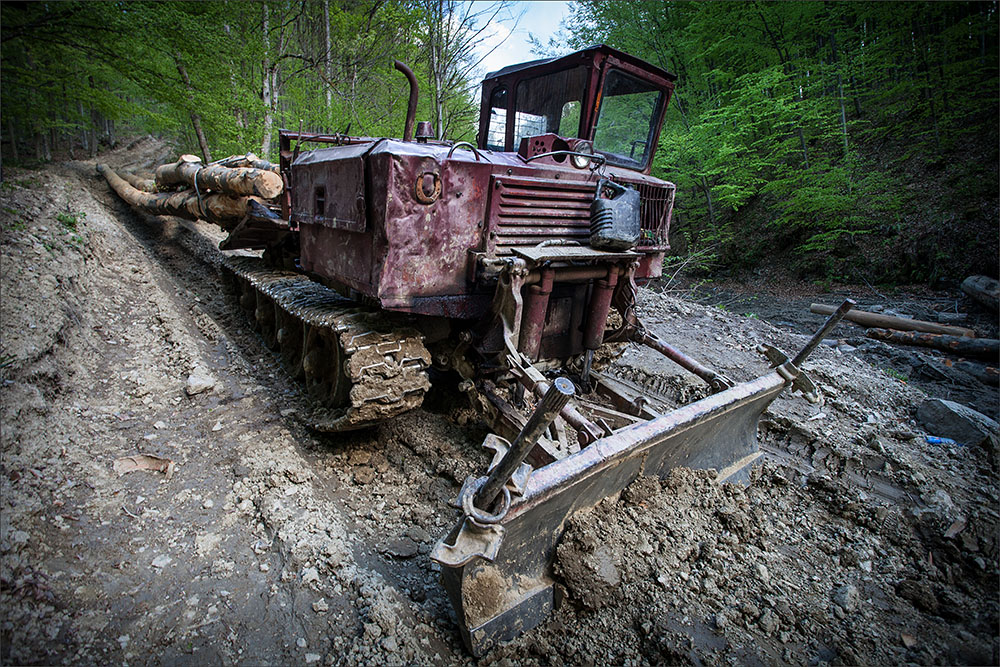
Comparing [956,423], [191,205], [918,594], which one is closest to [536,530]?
[918,594]

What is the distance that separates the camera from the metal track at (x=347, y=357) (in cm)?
288

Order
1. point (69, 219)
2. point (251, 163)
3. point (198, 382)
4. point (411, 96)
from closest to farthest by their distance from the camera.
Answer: point (411, 96)
point (198, 382)
point (251, 163)
point (69, 219)

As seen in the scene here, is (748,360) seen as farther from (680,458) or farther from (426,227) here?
(426,227)

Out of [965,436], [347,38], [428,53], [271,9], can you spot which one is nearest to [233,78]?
[271,9]

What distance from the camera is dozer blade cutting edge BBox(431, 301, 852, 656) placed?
1712mm

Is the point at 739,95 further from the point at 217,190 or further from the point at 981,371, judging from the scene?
the point at 217,190

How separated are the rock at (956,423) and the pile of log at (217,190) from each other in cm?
687

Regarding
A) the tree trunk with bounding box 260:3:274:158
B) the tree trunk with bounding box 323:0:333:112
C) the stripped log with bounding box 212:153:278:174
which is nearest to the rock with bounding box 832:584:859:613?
the stripped log with bounding box 212:153:278:174

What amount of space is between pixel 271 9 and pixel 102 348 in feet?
30.0

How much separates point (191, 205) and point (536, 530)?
25.0 ft

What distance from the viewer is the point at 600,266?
3.37 m

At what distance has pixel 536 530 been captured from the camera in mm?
2158

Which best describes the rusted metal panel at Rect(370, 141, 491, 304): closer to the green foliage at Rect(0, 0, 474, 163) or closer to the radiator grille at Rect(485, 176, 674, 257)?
the radiator grille at Rect(485, 176, 674, 257)

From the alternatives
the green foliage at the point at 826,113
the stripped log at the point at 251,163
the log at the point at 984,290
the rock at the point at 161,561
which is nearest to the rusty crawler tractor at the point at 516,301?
the rock at the point at 161,561
